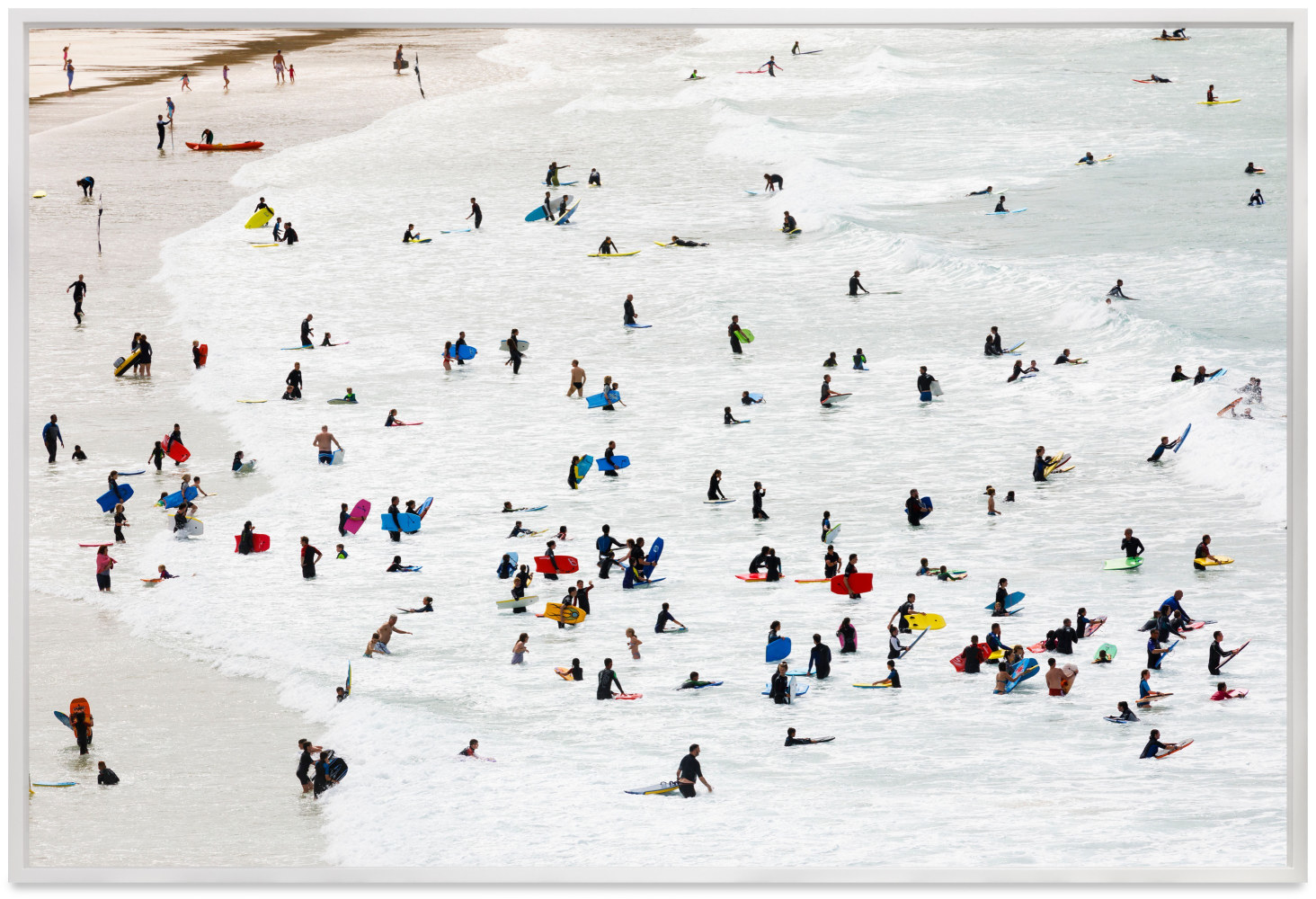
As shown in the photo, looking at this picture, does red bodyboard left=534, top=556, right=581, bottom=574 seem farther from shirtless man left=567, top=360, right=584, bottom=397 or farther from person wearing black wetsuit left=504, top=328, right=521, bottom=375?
person wearing black wetsuit left=504, top=328, right=521, bottom=375

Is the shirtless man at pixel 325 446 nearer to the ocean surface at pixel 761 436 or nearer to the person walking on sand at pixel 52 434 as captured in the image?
the ocean surface at pixel 761 436

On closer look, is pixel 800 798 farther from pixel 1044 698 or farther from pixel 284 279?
pixel 284 279

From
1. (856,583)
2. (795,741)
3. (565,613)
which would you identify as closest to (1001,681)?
(795,741)

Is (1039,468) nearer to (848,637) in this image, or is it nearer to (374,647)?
(848,637)

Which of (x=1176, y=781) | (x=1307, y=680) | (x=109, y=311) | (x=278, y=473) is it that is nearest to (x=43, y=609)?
(x=278, y=473)

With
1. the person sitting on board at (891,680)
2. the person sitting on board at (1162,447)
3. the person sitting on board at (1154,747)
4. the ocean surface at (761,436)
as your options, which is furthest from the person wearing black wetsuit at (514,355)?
the person sitting on board at (1154,747)

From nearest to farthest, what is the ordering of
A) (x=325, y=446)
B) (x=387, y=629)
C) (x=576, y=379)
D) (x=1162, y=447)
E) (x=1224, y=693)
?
(x=1224, y=693) → (x=387, y=629) → (x=1162, y=447) → (x=325, y=446) → (x=576, y=379)
